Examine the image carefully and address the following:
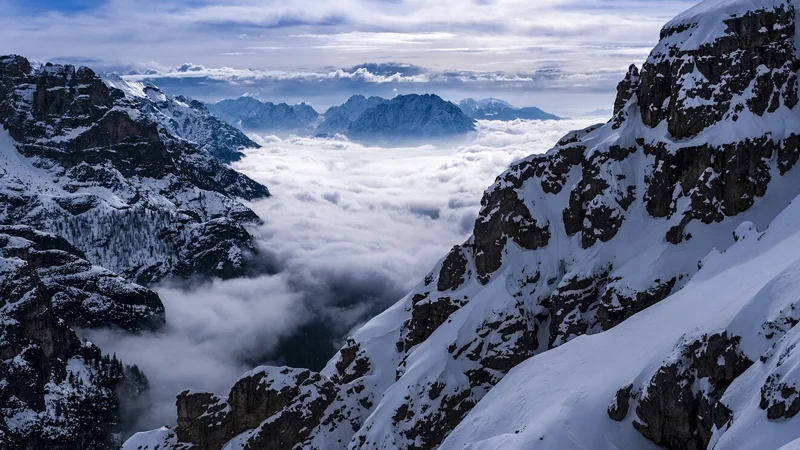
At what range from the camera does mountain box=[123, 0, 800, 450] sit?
7244 centimetres

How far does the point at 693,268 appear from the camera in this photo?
4205 inches

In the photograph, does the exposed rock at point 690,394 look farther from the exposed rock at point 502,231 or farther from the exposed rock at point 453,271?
the exposed rock at point 453,271

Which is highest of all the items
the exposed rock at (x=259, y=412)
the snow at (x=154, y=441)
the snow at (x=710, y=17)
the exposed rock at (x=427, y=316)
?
the snow at (x=710, y=17)

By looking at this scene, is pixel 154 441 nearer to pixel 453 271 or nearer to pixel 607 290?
pixel 453 271

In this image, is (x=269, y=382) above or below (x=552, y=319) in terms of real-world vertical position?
below

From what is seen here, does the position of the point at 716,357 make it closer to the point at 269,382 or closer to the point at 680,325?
the point at 680,325

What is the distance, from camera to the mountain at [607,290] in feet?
238

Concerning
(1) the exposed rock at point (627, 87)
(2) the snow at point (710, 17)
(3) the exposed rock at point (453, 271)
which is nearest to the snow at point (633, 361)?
(3) the exposed rock at point (453, 271)

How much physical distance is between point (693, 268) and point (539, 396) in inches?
1508

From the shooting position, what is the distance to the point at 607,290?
112m

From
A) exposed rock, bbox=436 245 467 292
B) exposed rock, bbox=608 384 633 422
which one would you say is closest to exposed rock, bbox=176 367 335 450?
exposed rock, bbox=436 245 467 292

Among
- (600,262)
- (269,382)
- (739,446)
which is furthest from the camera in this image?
(269,382)

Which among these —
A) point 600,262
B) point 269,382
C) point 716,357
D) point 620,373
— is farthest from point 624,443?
point 269,382

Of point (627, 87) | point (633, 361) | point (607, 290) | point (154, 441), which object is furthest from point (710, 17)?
point (154, 441)
